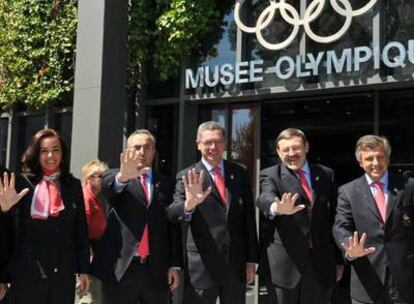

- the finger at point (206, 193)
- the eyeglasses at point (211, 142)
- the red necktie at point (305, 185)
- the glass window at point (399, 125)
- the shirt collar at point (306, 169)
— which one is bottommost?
the finger at point (206, 193)

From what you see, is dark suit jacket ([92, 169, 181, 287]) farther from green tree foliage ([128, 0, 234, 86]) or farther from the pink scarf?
green tree foliage ([128, 0, 234, 86])

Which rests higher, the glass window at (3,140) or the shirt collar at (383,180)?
the glass window at (3,140)

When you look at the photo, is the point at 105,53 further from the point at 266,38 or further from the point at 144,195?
the point at 144,195

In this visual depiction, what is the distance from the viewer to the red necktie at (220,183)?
478 centimetres

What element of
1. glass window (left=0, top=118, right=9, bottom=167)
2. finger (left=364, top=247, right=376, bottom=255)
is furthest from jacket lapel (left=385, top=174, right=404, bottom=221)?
glass window (left=0, top=118, right=9, bottom=167)

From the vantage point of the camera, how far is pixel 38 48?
996 centimetres

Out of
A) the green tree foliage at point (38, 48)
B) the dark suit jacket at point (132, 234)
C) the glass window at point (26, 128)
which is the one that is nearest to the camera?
the dark suit jacket at point (132, 234)

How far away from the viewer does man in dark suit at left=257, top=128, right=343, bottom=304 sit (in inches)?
180

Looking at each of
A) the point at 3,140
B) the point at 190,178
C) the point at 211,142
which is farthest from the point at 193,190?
the point at 3,140

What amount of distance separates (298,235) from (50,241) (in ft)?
6.19

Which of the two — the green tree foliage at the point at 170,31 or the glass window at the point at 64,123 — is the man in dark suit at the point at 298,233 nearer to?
the green tree foliage at the point at 170,31

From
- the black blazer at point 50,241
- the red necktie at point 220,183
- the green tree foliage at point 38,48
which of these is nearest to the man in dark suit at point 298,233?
the red necktie at point 220,183

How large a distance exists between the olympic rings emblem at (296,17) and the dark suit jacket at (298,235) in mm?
3402

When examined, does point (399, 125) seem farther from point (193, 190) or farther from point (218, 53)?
point (193, 190)
